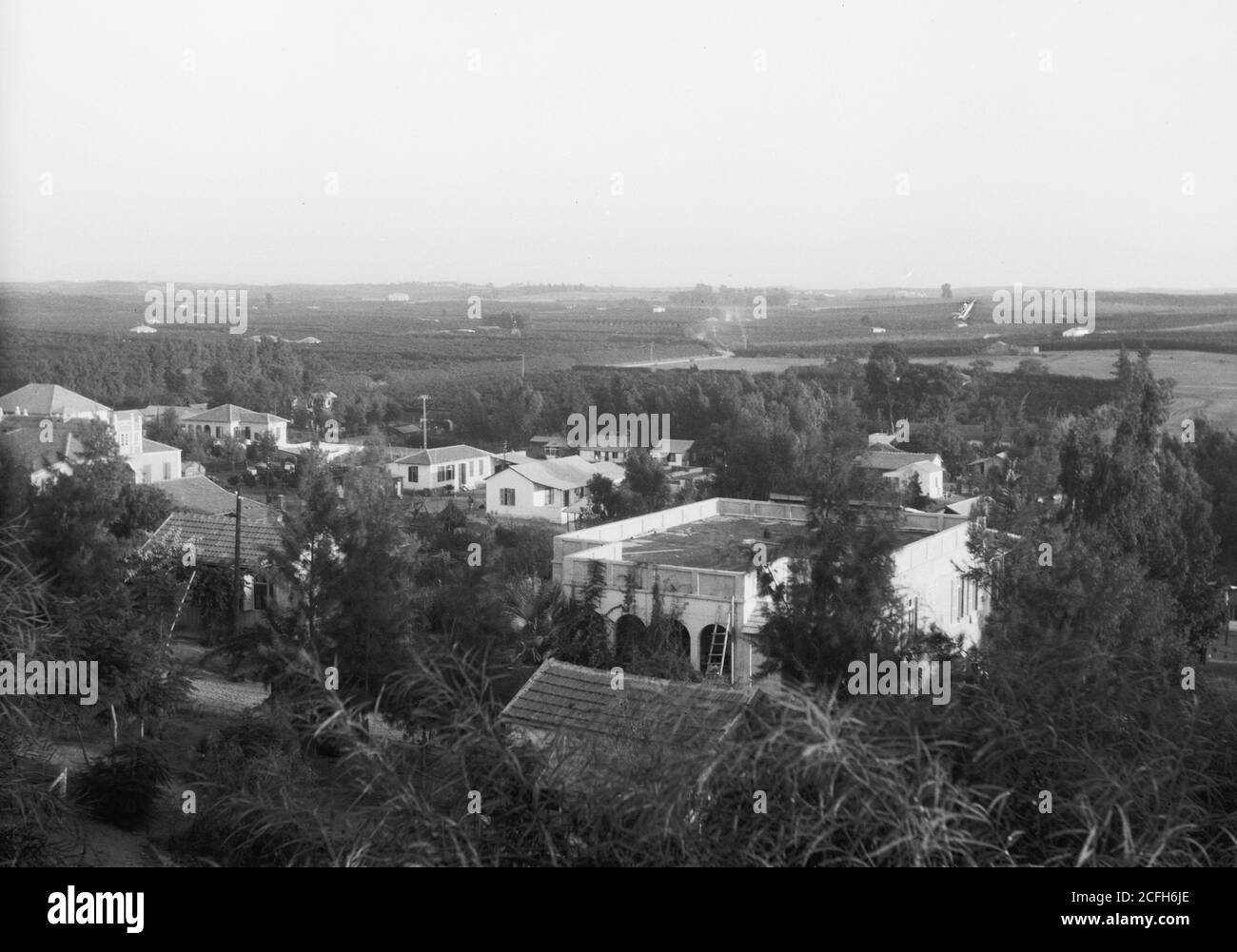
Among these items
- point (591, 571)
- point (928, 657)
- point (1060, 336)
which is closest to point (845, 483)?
point (928, 657)

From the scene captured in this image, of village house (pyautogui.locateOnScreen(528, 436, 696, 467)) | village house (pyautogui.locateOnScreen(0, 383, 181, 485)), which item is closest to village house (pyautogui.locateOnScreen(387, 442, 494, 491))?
village house (pyautogui.locateOnScreen(528, 436, 696, 467))

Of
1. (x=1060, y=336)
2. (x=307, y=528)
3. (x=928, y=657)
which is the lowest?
(x=928, y=657)

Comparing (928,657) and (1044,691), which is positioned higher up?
(1044,691)

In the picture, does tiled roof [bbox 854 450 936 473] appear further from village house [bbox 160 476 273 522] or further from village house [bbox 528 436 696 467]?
village house [bbox 160 476 273 522]

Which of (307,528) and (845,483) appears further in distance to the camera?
(307,528)

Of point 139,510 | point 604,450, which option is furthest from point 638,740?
point 604,450

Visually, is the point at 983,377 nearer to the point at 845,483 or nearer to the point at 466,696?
the point at 845,483

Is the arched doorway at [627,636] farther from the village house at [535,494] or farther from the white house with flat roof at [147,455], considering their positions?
the white house with flat roof at [147,455]
